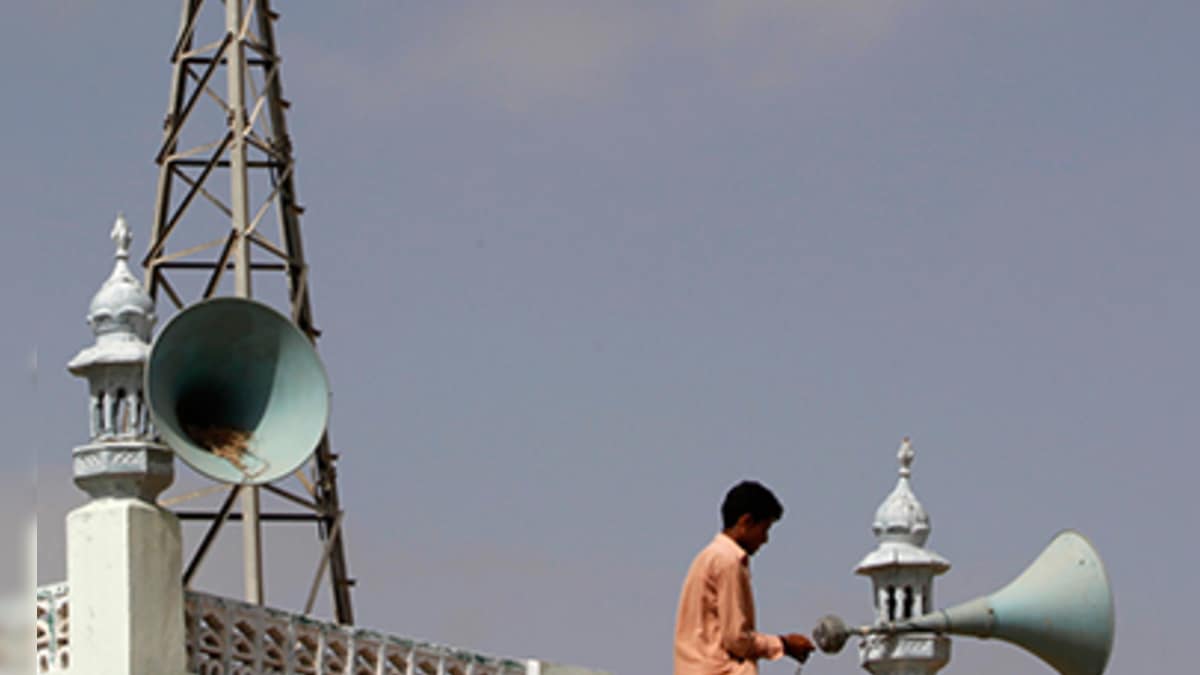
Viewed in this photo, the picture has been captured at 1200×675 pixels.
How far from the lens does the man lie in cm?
821

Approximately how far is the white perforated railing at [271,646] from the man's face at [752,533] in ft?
15.5

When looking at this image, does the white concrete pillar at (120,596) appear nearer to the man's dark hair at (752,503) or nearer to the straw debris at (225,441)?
the straw debris at (225,441)

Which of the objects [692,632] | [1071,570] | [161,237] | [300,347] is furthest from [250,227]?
[692,632]

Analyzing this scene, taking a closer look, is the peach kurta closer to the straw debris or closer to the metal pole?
the straw debris

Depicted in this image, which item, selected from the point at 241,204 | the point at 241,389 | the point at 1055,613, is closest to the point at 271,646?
the point at 241,389

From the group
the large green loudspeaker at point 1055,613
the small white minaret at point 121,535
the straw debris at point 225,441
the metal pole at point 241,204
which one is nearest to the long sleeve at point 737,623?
the large green loudspeaker at point 1055,613

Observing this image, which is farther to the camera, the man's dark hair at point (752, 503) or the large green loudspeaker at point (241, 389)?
the large green loudspeaker at point (241, 389)

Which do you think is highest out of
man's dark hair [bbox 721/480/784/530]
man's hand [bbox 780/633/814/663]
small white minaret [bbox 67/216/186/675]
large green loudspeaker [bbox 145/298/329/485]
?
large green loudspeaker [bbox 145/298/329/485]

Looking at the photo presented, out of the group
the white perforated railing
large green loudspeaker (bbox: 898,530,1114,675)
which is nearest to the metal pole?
the white perforated railing

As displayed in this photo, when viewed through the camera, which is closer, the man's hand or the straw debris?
the man's hand

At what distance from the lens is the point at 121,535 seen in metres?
11.7

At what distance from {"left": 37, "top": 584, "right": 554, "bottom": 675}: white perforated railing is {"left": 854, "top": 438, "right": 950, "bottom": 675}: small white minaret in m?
2.82

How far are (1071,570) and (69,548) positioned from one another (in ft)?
18.9

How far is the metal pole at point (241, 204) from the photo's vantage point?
18547 millimetres
